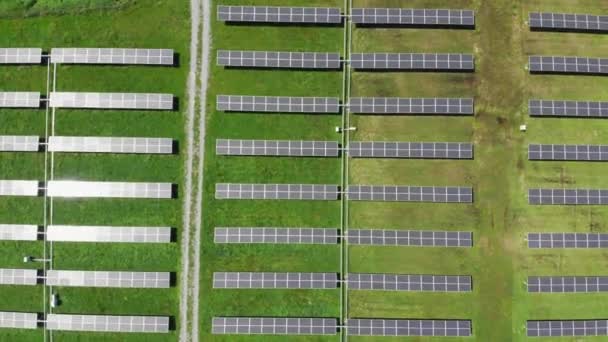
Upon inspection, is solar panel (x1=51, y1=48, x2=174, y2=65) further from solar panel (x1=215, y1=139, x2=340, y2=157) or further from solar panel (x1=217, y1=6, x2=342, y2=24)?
solar panel (x1=215, y1=139, x2=340, y2=157)

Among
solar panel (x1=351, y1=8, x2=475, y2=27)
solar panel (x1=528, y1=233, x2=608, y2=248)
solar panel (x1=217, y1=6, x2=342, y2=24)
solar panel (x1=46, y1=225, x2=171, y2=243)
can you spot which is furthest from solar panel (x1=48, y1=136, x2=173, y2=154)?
solar panel (x1=528, y1=233, x2=608, y2=248)

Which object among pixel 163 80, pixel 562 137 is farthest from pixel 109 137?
pixel 562 137

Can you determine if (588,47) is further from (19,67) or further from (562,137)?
(19,67)

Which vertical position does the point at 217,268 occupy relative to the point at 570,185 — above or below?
below

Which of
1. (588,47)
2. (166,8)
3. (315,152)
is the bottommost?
(315,152)

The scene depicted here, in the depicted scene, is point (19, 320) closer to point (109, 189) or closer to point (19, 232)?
point (19, 232)

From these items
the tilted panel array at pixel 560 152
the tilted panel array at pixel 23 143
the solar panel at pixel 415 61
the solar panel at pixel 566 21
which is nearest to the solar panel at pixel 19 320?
the tilted panel array at pixel 23 143
